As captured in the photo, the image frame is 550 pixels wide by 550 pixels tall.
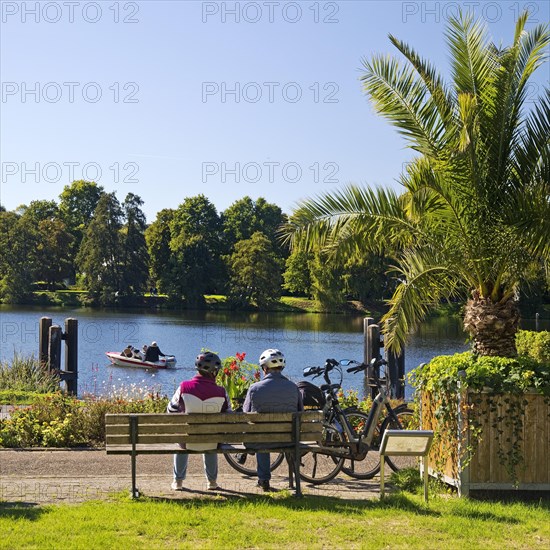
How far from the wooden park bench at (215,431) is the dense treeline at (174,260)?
201 feet

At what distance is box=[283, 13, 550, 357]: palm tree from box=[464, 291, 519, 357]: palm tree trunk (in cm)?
1

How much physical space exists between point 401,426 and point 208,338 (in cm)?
3872

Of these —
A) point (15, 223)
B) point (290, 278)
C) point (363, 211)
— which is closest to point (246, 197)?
point (290, 278)

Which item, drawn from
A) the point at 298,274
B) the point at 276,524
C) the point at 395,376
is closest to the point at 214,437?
the point at 276,524

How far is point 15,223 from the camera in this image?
274 ft

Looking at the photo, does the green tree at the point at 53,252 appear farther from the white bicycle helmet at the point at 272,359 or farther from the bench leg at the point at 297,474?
the bench leg at the point at 297,474

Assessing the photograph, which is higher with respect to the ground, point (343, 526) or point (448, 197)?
point (448, 197)

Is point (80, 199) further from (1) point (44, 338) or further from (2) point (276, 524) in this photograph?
(2) point (276, 524)

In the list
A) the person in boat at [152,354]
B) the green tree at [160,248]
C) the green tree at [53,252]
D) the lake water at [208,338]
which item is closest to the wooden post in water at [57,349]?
the lake water at [208,338]

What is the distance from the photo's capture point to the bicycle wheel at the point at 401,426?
9484 millimetres

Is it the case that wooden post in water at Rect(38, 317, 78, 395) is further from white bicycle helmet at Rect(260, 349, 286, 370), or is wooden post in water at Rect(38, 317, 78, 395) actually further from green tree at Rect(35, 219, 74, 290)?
green tree at Rect(35, 219, 74, 290)

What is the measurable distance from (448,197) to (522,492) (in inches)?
137

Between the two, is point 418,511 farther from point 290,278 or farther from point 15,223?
point 15,223

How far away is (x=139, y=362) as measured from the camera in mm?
35312
